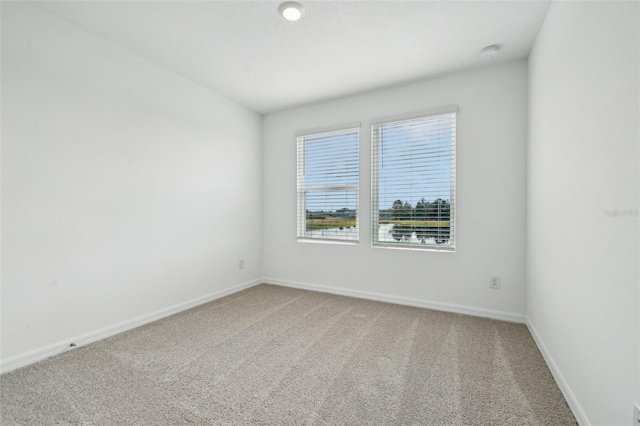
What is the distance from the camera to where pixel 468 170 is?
288 cm

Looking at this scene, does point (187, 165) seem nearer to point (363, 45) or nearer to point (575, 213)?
point (363, 45)

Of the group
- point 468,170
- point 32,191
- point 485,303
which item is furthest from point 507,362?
point 32,191

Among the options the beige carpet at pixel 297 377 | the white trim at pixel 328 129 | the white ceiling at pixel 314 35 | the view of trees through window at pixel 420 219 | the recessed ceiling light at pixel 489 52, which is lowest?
the beige carpet at pixel 297 377

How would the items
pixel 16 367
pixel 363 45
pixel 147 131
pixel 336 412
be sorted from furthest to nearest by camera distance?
1. pixel 147 131
2. pixel 363 45
3. pixel 16 367
4. pixel 336 412

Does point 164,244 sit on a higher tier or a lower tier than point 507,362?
higher

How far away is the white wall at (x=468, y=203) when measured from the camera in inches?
106

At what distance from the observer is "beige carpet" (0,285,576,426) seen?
1.48 metres

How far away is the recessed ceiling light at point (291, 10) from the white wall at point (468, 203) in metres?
1.52

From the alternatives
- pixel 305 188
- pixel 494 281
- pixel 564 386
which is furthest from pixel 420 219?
pixel 564 386

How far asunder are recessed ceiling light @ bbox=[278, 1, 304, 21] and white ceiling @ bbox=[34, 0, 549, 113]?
0.05m

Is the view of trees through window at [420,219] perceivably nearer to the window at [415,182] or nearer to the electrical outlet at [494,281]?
the window at [415,182]

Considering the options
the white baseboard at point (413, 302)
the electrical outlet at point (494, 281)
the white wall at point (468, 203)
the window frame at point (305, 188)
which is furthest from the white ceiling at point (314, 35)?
the white baseboard at point (413, 302)

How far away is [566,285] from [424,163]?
1.77m

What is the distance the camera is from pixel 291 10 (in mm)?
1996
